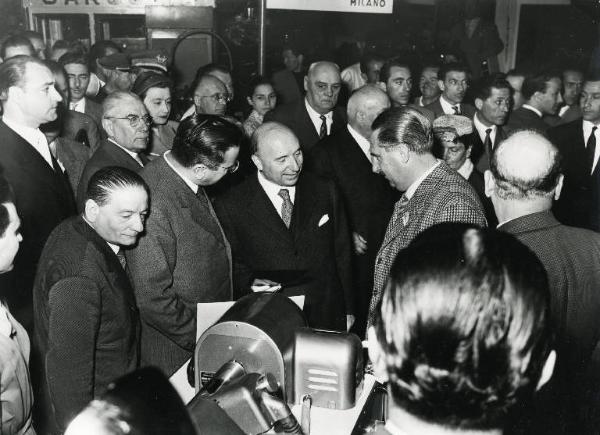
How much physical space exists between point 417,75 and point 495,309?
7862 mm

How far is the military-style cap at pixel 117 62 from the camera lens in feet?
17.4

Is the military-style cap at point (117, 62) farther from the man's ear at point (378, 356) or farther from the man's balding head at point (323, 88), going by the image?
the man's ear at point (378, 356)

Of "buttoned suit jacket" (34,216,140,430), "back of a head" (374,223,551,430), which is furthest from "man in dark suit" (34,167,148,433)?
"back of a head" (374,223,551,430)

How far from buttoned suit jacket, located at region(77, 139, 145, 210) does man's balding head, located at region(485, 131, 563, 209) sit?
75.2 inches

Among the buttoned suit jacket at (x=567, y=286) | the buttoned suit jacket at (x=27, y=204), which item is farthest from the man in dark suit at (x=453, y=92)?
the buttoned suit jacket at (x=27, y=204)

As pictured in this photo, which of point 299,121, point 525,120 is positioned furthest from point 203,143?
point 525,120

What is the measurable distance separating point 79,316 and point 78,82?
3.34 metres

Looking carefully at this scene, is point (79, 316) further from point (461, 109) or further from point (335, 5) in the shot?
point (461, 109)

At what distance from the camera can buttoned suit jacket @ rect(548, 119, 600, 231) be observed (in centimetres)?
412

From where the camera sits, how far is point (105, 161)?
119 inches

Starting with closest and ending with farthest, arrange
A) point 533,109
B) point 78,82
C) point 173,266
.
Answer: point 173,266 < point 78,82 < point 533,109

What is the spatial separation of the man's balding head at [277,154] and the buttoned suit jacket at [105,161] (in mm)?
702

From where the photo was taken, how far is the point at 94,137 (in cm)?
418

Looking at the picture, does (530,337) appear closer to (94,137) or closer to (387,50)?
(94,137)
